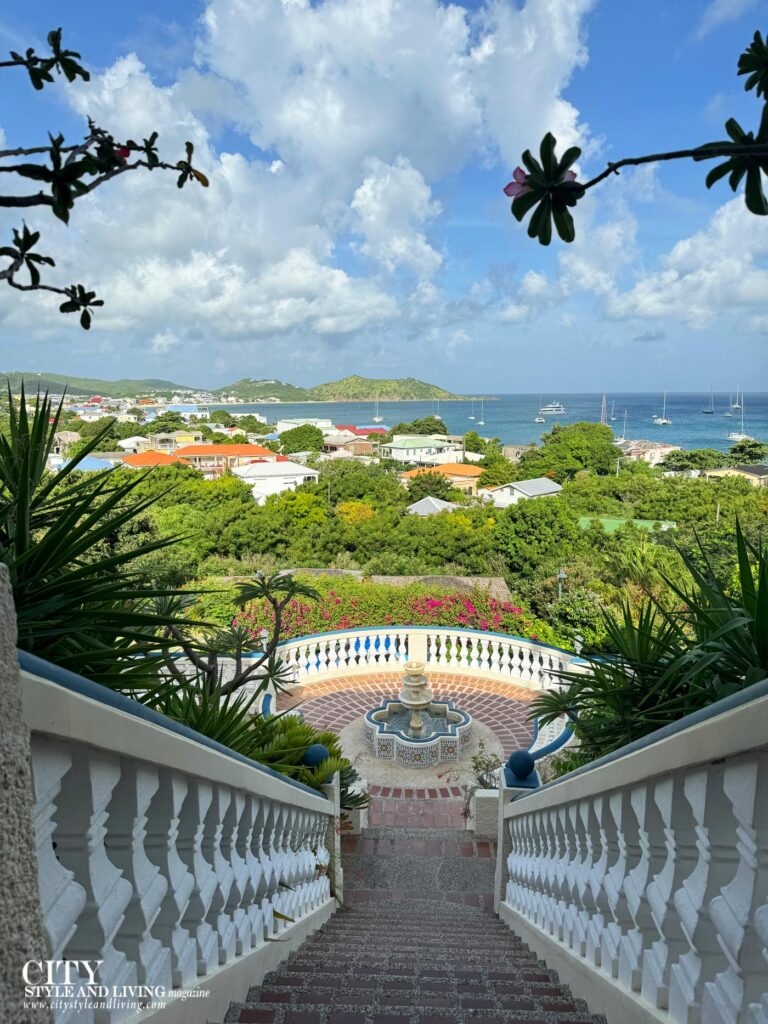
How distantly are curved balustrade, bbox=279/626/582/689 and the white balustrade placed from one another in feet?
20.2

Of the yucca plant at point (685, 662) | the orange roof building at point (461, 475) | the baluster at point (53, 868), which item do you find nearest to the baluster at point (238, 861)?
the baluster at point (53, 868)

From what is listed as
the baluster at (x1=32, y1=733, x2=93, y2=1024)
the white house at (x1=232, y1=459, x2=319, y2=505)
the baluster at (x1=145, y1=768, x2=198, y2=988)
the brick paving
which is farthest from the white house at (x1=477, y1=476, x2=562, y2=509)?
the baluster at (x1=32, y1=733, x2=93, y2=1024)

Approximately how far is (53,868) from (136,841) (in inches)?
10.4

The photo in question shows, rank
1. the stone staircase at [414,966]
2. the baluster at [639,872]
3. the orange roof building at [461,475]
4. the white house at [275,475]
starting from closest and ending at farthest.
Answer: the baluster at [639,872] → the stone staircase at [414,966] → the white house at [275,475] → the orange roof building at [461,475]

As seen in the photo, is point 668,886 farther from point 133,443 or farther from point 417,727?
point 133,443

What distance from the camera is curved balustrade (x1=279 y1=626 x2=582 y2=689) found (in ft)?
27.3

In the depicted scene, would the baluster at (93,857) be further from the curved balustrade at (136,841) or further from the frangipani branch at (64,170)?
the frangipani branch at (64,170)

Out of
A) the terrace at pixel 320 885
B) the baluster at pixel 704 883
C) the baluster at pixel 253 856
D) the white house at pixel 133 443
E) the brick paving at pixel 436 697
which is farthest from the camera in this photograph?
the white house at pixel 133 443

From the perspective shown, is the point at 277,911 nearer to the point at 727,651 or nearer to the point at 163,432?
the point at 727,651

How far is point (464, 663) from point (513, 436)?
132 meters

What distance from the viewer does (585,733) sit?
2746 millimetres

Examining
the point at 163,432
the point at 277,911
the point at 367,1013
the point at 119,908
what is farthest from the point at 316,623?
the point at 163,432

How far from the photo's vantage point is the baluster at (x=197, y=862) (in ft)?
5.12

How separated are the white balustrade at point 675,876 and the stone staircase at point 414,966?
0.86 ft
